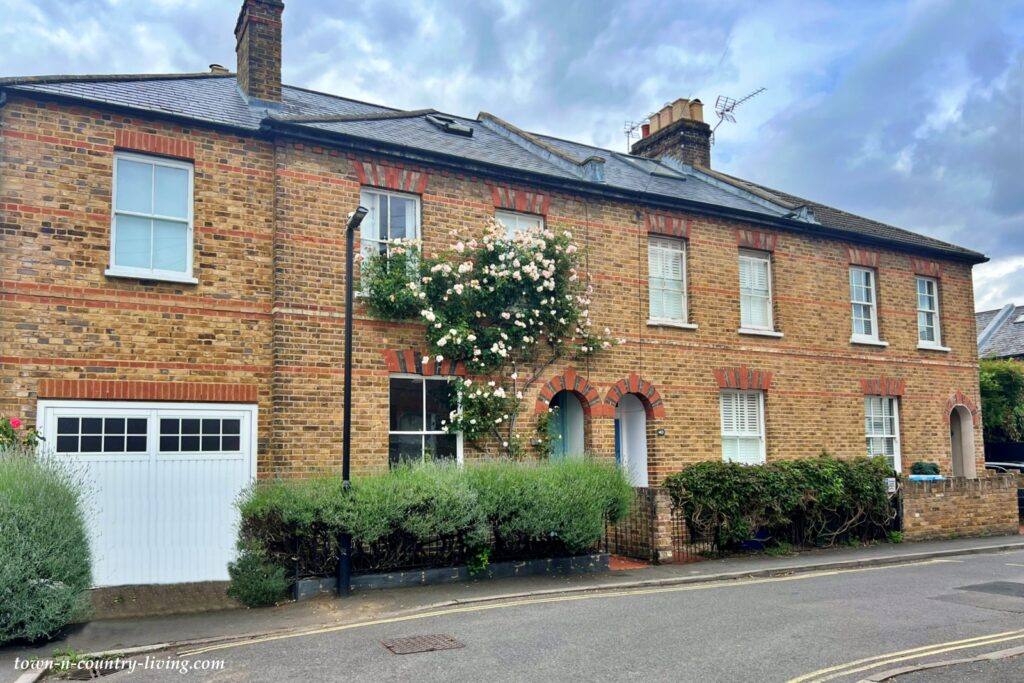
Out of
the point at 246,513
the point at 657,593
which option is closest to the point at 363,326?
the point at 246,513

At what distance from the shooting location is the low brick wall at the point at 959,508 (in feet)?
54.3

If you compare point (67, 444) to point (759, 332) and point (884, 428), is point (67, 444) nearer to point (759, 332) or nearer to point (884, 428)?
point (759, 332)

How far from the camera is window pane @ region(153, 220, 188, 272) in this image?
12.7 meters

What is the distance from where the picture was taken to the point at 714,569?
13062mm

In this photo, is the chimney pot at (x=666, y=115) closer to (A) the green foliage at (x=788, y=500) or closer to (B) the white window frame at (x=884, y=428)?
(B) the white window frame at (x=884, y=428)

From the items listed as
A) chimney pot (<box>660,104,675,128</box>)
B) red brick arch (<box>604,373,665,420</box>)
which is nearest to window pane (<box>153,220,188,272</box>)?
red brick arch (<box>604,373,665,420</box>)

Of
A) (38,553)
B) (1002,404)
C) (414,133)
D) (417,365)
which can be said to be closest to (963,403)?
(1002,404)

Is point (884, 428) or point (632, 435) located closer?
point (632, 435)

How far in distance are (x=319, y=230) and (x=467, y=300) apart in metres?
2.61

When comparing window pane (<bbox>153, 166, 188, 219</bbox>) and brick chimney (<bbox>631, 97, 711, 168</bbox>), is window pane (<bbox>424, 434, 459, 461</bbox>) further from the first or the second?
brick chimney (<bbox>631, 97, 711, 168</bbox>)

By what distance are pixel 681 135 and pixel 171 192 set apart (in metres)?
14.2

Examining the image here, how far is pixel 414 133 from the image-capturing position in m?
15.9

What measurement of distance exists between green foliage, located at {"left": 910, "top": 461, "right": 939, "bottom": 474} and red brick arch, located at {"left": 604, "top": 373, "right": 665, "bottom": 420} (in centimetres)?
690

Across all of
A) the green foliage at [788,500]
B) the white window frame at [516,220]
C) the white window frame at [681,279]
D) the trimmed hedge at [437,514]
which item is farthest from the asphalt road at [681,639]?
the white window frame at [516,220]
